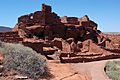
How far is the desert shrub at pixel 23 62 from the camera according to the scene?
32.7 ft

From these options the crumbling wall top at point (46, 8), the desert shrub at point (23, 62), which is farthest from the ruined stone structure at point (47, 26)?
the desert shrub at point (23, 62)

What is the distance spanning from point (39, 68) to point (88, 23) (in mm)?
38221

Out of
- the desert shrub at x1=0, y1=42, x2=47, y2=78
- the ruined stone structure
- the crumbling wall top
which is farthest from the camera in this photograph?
the crumbling wall top

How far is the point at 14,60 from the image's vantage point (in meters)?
10.3

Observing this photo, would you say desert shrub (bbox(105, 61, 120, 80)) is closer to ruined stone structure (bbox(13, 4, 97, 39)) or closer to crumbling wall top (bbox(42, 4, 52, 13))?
ruined stone structure (bbox(13, 4, 97, 39))

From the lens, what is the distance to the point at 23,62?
406 inches

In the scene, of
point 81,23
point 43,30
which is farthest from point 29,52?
point 81,23

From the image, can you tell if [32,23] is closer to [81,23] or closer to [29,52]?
[81,23]

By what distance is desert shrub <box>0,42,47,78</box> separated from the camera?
9.97 meters

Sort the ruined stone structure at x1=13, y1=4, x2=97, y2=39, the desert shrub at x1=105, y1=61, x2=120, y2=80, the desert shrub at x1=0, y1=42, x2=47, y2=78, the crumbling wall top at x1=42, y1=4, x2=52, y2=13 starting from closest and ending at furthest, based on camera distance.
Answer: the desert shrub at x1=0, y1=42, x2=47, y2=78, the desert shrub at x1=105, y1=61, x2=120, y2=80, the ruined stone structure at x1=13, y1=4, x2=97, y2=39, the crumbling wall top at x1=42, y1=4, x2=52, y2=13

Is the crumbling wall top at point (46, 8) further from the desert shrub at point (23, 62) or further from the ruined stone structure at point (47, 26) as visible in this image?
the desert shrub at point (23, 62)

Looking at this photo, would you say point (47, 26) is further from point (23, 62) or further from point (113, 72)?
point (23, 62)

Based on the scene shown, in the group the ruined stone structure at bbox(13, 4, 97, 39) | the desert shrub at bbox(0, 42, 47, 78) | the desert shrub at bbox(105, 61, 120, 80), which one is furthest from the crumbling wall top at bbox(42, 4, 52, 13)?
the desert shrub at bbox(0, 42, 47, 78)

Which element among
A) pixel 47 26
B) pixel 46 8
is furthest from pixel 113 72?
pixel 46 8
